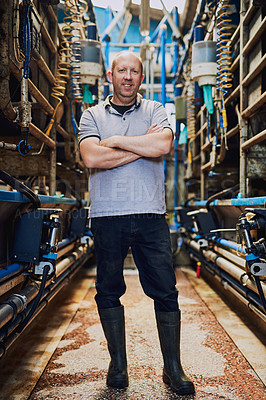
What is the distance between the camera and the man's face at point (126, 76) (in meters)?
1.85

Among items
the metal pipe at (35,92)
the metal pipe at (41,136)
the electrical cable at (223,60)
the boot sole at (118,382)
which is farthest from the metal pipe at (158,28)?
the boot sole at (118,382)

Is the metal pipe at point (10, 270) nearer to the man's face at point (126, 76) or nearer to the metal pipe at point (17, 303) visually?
the metal pipe at point (17, 303)

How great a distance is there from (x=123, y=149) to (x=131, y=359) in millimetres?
1136

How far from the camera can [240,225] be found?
1.88m

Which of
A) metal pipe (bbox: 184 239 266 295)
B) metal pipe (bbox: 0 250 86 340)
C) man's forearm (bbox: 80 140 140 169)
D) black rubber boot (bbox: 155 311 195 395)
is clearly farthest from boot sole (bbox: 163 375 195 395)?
man's forearm (bbox: 80 140 140 169)

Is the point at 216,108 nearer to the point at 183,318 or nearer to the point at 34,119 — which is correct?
the point at 34,119

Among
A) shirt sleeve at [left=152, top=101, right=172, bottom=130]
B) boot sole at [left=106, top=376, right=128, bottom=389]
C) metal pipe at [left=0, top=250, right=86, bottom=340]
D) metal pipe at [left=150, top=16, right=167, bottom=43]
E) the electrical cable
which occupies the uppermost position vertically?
metal pipe at [left=150, top=16, right=167, bottom=43]

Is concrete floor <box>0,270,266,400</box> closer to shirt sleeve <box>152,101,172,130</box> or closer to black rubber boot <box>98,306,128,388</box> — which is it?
black rubber boot <box>98,306,128,388</box>

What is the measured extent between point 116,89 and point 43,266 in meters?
0.96

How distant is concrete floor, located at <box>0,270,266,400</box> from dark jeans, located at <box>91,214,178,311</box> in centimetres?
37

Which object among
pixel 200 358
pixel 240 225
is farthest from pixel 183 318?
pixel 240 225

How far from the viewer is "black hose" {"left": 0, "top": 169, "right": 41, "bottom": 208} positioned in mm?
1587

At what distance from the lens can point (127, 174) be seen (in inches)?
70.9

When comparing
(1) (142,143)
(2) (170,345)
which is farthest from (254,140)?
(2) (170,345)
